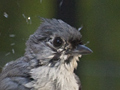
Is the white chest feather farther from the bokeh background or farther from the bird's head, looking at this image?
the bokeh background

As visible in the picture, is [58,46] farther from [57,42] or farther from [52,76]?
[52,76]

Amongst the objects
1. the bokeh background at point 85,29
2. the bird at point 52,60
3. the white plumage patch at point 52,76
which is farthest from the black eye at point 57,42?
the bokeh background at point 85,29

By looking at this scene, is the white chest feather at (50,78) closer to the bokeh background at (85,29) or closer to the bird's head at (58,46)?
the bird's head at (58,46)

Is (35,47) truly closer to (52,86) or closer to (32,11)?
(52,86)

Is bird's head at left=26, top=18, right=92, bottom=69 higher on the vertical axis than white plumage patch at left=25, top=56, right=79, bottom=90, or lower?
higher

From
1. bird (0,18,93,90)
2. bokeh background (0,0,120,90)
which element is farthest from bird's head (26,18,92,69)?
bokeh background (0,0,120,90)

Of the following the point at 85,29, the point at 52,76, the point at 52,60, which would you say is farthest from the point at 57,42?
the point at 85,29
